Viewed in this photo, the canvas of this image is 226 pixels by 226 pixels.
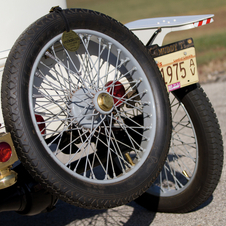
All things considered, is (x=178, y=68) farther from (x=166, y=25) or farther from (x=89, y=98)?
(x=89, y=98)

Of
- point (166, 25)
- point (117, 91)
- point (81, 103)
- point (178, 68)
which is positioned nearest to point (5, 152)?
point (81, 103)

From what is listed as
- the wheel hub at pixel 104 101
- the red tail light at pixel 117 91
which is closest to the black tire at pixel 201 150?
the red tail light at pixel 117 91

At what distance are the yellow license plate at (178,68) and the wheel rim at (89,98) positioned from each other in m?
0.25

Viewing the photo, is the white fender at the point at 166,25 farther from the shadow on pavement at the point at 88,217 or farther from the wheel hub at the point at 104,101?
the shadow on pavement at the point at 88,217

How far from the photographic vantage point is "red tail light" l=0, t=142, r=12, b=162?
168 cm

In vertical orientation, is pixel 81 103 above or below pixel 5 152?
above

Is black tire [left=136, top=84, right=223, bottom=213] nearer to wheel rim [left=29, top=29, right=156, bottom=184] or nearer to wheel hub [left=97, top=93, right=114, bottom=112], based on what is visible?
wheel rim [left=29, top=29, right=156, bottom=184]

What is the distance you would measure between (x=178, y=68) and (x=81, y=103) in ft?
2.72

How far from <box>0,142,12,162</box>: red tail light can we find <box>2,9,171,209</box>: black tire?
0.05m

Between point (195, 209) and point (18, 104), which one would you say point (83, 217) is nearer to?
point (195, 209)

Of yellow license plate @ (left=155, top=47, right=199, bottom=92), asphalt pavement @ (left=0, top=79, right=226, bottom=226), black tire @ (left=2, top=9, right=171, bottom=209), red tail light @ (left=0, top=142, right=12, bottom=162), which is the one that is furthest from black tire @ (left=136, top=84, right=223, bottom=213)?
red tail light @ (left=0, top=142, right=12, bottom=162)

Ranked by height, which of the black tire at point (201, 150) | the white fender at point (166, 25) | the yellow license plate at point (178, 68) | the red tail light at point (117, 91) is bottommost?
the black tire at point (201, 150)

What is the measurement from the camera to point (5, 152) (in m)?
1.70

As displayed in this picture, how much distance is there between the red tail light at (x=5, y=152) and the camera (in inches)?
66.1
